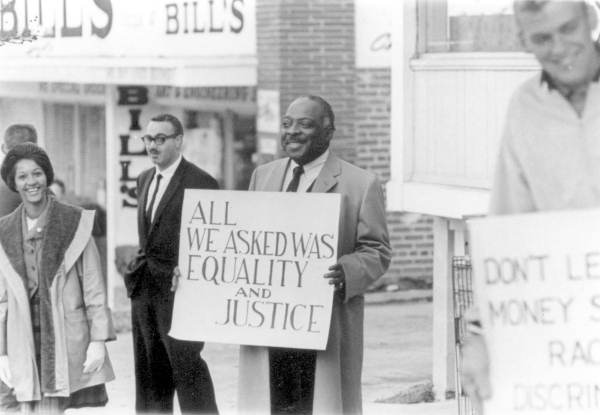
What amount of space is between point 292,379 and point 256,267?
0.60 metres

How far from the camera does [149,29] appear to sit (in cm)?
1551

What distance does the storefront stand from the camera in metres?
15.4

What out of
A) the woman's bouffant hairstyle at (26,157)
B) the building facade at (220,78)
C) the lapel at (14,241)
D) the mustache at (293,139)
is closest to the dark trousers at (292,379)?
the mustache at (293,139)

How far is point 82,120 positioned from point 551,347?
1354 cm

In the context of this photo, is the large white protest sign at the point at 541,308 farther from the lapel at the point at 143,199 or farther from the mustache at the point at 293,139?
the lapel at the point at 143,199

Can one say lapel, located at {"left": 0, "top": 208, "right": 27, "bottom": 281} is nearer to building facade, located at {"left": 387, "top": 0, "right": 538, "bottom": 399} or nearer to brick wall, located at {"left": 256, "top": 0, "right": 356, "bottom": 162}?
building facade, located at {"left": 387, "top": 0, "right": 538, "bottom": 399}

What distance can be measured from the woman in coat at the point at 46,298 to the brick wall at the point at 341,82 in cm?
860

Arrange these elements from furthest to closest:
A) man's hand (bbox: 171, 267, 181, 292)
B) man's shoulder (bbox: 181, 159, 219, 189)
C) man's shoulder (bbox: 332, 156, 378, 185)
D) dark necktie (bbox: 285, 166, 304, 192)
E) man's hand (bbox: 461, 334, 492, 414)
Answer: man's shoulder (bbox: 181, 159, 219, 189) → man's hand (bbox: 171, 267, 181, 292) → dark necktie (bbox: 285, 166, 304, 192) → man's shoulder (bbox: 332, 156, 378, 185) → man's hand (bbox: 461, 334, 492, 414)

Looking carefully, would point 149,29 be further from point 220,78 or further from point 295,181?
point 295,181

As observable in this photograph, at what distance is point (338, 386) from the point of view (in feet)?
23.3

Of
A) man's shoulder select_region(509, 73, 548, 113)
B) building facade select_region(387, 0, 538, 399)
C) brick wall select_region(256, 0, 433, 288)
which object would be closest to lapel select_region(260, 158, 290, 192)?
building facade select_region(387, 0, 538, 399)

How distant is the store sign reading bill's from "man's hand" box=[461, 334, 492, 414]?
1106 centimetres

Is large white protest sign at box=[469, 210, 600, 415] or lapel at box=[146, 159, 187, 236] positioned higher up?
lapel at box=[146, 159, 187, 236]

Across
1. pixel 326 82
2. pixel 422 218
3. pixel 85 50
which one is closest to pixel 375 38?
pixel 326 82
